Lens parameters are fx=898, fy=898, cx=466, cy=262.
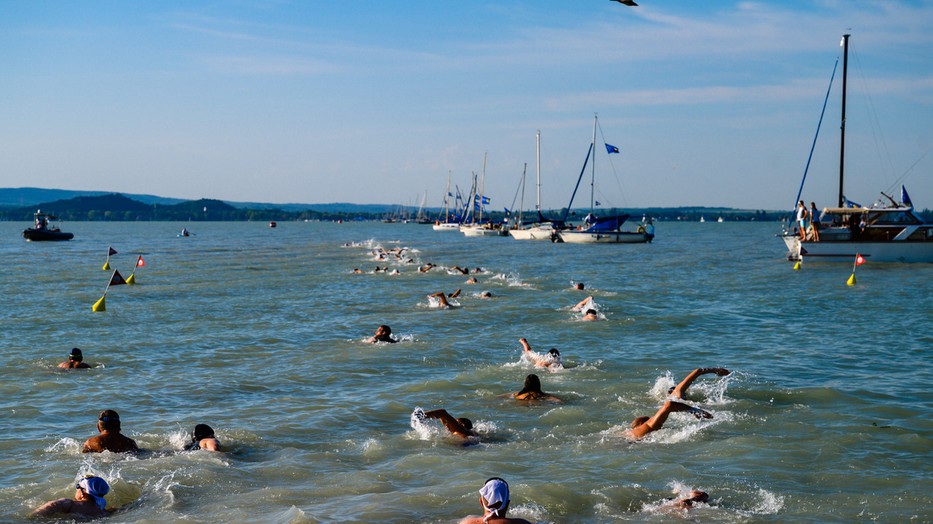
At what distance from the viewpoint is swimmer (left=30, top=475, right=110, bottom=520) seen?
9.95 m

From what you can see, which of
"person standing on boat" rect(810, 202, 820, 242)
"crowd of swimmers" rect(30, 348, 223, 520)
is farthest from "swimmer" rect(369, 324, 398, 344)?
"person standing on boat" rect(810, 202, 820, 242)

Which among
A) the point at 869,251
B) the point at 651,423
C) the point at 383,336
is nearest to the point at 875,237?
the point at 869,251

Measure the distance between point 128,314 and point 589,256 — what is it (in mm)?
44481

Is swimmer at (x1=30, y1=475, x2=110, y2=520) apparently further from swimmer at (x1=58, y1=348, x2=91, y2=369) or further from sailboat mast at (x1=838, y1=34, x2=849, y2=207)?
sailboat mast at (x1=838, y1=34, x2=849, y2=207)

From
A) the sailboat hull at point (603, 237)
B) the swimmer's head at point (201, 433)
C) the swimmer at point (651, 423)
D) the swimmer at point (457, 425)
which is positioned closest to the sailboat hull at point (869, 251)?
the sailboat hull at point (603, 237)

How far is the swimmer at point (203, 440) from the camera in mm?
12531

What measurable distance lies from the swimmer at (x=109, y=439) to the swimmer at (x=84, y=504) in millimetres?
2136

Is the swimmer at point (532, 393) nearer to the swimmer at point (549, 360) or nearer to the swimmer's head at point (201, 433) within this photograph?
the swimmer at point (549, 360)

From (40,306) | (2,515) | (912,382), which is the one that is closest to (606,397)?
(912,382)

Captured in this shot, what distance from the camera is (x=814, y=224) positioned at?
54.0 metres

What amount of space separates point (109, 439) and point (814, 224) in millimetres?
49315

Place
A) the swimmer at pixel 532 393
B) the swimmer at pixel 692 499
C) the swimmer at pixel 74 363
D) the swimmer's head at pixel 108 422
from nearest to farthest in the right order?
1. the swimmer at pixel 692 499
2. the swimmer's head at pixel 108 422
3. the swimmer at pixel 532 393
4. the swimmer at pixel 74 363

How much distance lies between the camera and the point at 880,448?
12789 millimetres

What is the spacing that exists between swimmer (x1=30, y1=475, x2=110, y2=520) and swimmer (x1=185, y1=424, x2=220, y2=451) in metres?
2.43
